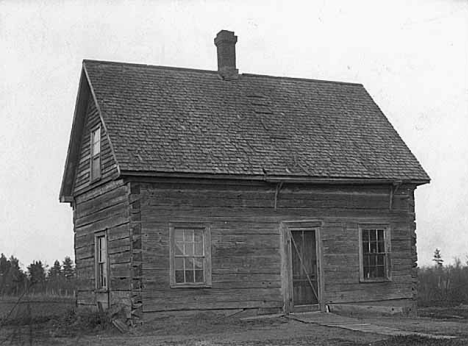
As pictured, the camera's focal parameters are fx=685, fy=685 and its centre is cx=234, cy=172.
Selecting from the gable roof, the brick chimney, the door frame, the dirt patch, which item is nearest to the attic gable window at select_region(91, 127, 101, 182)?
the gable roof

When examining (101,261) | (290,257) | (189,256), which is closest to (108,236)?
(101,261)

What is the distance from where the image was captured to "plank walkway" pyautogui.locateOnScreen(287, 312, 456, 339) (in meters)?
13.2

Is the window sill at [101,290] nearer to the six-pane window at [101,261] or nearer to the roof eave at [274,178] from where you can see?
the six-pane window at [101,261]

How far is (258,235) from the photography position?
17.7 m

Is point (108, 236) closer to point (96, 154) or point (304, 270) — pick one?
point (96, 154)

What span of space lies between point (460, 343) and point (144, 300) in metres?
7.67

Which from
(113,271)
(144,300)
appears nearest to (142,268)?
(144,300)

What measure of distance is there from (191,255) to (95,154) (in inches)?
183

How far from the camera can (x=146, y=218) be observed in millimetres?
16562

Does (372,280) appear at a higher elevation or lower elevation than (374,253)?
lower

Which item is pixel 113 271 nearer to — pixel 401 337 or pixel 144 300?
pixel 144 300

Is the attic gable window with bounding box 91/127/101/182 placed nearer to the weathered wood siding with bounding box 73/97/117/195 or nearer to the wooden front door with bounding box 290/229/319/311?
the weathered wood siding with bounding box 73/97/117/195

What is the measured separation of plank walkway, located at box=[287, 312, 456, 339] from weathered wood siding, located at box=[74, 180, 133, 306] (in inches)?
171

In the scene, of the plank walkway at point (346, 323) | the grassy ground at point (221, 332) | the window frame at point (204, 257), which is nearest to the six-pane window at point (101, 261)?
the grassy ground at point (221, 332)
